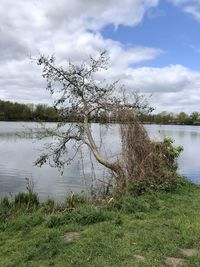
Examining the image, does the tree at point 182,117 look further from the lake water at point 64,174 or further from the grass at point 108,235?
the grass at point 108,235

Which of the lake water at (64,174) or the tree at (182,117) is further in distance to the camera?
the tree at (182,117)

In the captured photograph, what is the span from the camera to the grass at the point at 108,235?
563 cm

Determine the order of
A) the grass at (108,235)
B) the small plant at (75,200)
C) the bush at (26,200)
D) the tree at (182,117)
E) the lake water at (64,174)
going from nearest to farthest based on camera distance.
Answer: the grass at (108,235) → the small plant at (75,200) → the bush at (26,200) → the lake water at (64,174) → the tree at (182,117)

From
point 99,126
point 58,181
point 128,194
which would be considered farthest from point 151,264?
point 58,181

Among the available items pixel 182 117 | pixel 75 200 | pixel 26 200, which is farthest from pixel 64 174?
pixel 182 117

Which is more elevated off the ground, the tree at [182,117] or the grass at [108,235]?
the tree at [182,117]

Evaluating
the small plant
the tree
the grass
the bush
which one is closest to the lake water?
the small plant

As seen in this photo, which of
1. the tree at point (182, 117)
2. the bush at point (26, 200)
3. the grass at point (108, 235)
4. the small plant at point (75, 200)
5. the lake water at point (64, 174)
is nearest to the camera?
the grass at point (108, 235)

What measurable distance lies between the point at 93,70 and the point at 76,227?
6847mm

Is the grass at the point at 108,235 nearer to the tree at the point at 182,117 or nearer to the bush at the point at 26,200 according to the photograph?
the bush at the point at 26,200

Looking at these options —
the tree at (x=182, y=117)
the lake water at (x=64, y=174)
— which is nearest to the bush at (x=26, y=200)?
the lake water at (x=64, y=174)

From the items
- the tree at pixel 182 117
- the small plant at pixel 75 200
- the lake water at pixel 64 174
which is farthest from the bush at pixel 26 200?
the tree at pixel 182 117

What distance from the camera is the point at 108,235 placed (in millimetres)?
6617

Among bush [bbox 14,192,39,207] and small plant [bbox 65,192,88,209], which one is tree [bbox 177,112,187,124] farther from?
small plant [bbox 65,192,88,209]
